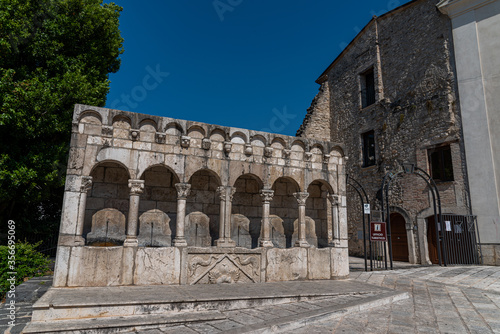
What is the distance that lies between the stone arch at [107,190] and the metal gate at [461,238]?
35.8ft

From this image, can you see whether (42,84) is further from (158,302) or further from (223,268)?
(158,302)

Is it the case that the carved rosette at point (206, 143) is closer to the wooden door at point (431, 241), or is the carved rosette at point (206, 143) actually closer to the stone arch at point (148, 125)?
the stone arch at point (148, 125)

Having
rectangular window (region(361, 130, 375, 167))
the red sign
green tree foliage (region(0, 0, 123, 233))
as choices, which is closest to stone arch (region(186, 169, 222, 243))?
green tree foliage (region(0, 0, 123, 233))

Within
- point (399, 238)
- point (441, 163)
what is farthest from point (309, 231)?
point (399, 238)

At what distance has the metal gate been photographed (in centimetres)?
1242

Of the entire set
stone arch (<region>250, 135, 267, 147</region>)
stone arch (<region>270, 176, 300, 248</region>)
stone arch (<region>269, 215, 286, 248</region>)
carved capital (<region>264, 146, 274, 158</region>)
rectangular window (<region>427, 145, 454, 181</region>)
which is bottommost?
stone arch (<region>269, 215, 286, 248</region>)

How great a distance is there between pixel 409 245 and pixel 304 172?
9082 mm

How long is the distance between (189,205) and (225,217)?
104 centimetres

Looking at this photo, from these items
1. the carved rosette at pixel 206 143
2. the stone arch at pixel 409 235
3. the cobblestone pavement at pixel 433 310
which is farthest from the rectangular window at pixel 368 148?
the carved rosette at pixel 206 143

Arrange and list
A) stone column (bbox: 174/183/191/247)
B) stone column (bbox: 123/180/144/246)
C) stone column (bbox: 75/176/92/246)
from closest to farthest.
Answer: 1. stone column (bbox: 75/176/92/246)
2. stone column (bbox: 123/180/144/246)
3. stone column (bbox: 174/183/191/247)

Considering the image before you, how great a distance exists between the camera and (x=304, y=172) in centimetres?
849

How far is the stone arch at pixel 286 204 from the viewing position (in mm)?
8934

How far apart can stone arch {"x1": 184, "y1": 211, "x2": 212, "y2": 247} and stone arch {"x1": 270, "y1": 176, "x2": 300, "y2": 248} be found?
1865 millimetres

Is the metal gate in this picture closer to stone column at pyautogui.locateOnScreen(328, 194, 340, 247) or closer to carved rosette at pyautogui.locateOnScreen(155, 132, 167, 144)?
stone column at pyautogui.locateOnScreen(328, 194, 340, 247)
